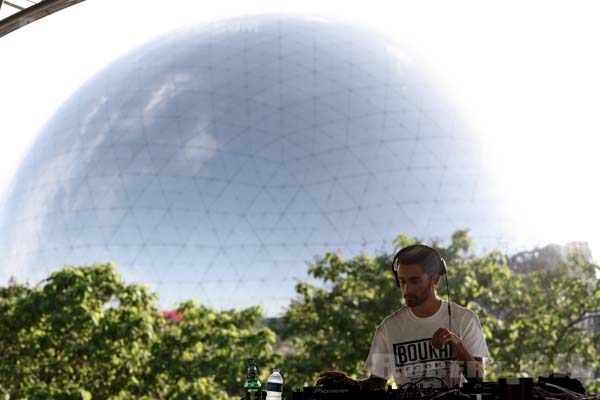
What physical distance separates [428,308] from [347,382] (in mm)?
579

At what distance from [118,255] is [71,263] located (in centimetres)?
119

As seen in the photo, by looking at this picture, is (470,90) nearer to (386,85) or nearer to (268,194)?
(386,85)

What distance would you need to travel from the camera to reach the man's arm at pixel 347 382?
8.71ft

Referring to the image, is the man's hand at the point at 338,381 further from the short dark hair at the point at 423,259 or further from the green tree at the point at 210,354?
the green tree at the point at 210,354

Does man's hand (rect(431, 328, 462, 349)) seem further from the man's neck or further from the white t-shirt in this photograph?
the man's neck

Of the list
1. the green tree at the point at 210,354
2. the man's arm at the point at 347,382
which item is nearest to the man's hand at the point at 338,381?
the man's arm at the point at 347,382

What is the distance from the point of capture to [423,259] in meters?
3.01

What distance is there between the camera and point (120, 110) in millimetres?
16781

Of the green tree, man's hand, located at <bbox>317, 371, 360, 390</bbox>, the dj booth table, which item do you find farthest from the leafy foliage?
the dj booth table

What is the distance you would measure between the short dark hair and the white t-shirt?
0.55 feet

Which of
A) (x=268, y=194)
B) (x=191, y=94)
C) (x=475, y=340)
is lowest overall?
(x=475, y=340)

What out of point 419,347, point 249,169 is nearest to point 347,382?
point 419,347

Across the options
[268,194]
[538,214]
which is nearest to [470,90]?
[538,214]

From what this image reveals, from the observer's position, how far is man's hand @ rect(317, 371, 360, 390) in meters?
2.64
